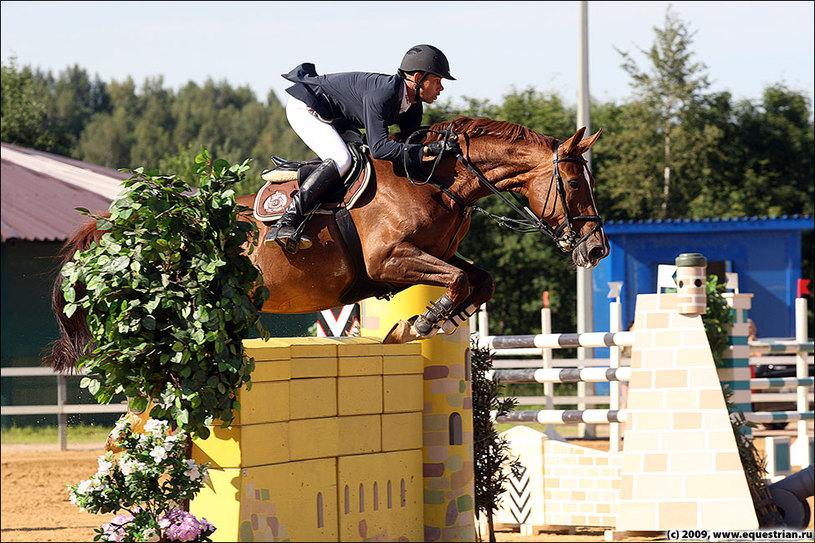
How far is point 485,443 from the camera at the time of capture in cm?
671

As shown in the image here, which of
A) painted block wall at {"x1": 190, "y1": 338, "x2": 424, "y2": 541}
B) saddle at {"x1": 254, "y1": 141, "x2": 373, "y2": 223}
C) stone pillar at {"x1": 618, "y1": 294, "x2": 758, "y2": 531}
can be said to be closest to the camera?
painted block wall at {"x1": 190, "y1": 338, "x2": 424, "y2": 541}

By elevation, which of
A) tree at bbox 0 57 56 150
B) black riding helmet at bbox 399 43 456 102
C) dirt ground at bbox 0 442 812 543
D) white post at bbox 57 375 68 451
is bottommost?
dirt ground at bbox 0 442 812 543

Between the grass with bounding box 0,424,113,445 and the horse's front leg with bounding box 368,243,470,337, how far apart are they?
34.3 feet

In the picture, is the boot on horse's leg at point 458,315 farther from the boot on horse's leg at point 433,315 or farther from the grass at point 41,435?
the grass at point 41,435

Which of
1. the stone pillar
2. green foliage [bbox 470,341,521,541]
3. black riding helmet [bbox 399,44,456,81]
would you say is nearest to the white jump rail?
green foliage [bbox 470,341,521,541]

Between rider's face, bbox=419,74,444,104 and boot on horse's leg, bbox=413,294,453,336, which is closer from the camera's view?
boot on horse's leg, bbox=413,294,453,336

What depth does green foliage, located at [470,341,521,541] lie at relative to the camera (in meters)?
6.68

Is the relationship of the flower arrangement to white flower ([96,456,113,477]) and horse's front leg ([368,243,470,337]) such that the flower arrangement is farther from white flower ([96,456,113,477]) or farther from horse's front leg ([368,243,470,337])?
horse's front leg ([368,243,470,337])

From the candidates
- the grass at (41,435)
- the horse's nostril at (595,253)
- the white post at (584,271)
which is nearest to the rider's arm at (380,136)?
the horse's nostril at (595,253)

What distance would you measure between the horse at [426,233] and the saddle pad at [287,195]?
4 cm

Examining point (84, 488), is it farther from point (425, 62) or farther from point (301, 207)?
point (425, 62)

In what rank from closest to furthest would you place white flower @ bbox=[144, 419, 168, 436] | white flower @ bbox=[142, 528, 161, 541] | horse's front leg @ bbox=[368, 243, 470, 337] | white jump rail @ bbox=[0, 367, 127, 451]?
1. white flower @ bbox=[142, 528, 161, 541]
2. white flower @ bbox=[144, 419, 168, 436]
3. horse's front leg @ bbox=[368, 243, 470, 337]
4. white jump rail @ bbox=[0, 367, 127, 451]

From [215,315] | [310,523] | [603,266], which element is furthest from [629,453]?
[603,266]

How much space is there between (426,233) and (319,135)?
0.69m
